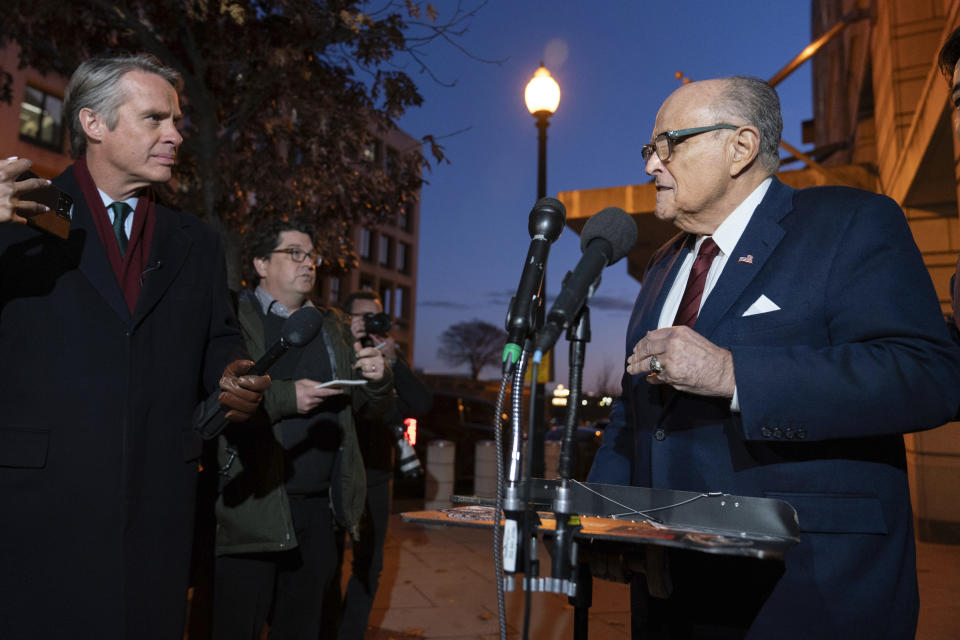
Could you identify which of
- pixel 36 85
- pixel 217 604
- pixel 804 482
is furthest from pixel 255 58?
pixel 36 85

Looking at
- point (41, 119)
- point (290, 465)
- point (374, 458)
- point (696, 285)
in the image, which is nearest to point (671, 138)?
point (696, 285)

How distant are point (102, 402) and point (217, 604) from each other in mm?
1450

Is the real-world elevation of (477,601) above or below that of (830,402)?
below

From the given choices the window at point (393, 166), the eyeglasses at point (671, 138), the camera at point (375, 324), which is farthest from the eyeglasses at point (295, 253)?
the window at point (393, 166)

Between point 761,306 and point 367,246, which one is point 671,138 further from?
point 367,246

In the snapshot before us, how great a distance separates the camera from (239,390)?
7.72 ft

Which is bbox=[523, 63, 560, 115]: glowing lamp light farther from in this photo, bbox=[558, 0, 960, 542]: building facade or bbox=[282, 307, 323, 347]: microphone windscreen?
bbox=[282, 307, 323, 347]: microphone windscreen

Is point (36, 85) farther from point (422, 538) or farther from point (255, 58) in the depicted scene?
point (422, 538)

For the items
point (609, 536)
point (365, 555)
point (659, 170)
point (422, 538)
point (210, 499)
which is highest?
point (659, 170)

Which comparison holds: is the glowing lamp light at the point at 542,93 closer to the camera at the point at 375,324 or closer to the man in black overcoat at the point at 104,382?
the camera at the point at 375,324

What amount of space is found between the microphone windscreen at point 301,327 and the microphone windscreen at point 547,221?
1.00m

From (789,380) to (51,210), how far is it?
2149mm

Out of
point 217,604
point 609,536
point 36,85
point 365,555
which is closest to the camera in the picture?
point 609,536

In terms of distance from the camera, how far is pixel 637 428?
2.34 metres
